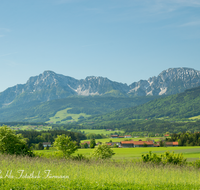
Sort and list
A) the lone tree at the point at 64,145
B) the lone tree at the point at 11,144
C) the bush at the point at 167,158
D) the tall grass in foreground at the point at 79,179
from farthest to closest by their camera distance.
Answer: the lone tree at the point at 64,145 < the lone tree at the point at 11,144 < the bush at the point at 167,158 < the tall grass in foreground at the point at 79,179

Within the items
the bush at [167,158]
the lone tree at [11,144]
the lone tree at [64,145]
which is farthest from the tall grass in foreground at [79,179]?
the lone tree at [64,145]

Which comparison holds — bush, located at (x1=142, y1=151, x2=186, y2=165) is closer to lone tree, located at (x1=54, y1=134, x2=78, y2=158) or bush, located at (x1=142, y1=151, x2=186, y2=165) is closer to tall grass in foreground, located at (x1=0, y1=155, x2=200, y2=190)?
tall grass in foreground, located at (x1=0, y1=155, x2=200, y2=190)

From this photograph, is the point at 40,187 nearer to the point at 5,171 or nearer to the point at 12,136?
the point at 5,171

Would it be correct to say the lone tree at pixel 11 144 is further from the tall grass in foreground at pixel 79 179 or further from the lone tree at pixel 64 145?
the lone tree at pixel 64 145

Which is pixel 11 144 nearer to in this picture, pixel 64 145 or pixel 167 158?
pixel 167 158

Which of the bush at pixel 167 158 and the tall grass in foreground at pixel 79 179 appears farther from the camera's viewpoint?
the bush at pixel 167 158

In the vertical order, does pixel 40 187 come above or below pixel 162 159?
above

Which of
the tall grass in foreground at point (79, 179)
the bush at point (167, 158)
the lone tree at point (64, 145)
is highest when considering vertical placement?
the tall grass in foreground at point (79, 179)

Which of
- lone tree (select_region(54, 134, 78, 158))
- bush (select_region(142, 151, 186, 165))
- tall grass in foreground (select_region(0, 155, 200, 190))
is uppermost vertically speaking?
tall grass in foreground (select_region(0, 155, 200, 190))

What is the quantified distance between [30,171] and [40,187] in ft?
9.73

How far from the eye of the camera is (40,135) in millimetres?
167875

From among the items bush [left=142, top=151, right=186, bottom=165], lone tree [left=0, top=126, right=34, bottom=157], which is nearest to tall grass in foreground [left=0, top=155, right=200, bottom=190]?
bush [left=142, top=151, right=186, bottom=165]

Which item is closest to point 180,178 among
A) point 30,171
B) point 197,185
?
point 197,185

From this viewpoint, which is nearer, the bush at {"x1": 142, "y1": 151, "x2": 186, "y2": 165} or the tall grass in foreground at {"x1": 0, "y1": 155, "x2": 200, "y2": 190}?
the tall grass in foreground at {"x1": 0, "y1": 155, "x2": 200, "y2": 190}
